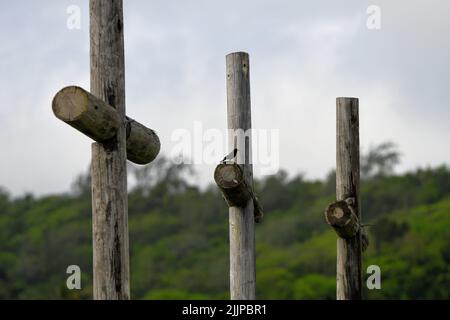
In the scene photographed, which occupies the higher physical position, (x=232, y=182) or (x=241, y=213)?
(x=232, y=182)

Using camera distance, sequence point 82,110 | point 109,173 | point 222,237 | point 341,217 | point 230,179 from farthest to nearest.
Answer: point 222,237 < point 341,217 < point 230,179 < point 109,173 < point 82,110

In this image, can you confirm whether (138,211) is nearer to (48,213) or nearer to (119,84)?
(48,213)

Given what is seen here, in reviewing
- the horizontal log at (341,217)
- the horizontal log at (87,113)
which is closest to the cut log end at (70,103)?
the horizontal log at (87,113)

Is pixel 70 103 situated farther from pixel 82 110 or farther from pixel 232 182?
pixel 232 182

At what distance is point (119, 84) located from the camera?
13.9 ft

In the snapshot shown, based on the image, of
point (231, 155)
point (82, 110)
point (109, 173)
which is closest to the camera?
point (82, 110)

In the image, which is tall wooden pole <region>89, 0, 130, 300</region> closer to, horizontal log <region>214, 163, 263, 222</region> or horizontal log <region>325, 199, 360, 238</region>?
horizontal log <region>214, 163, 263, 222</region>

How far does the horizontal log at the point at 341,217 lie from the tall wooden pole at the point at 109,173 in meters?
2.31

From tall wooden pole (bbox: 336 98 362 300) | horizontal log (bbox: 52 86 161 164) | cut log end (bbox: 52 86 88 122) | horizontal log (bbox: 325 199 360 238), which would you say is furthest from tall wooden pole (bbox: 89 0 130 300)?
tall wooden pole (bbox: 336 98 362 300)

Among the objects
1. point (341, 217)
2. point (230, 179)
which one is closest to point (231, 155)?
point (230, 179)

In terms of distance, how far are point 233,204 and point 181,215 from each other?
20855mm

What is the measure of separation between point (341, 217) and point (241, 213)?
0.90 m

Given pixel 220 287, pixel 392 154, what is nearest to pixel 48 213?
pixel 220 287

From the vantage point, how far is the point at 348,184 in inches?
253
